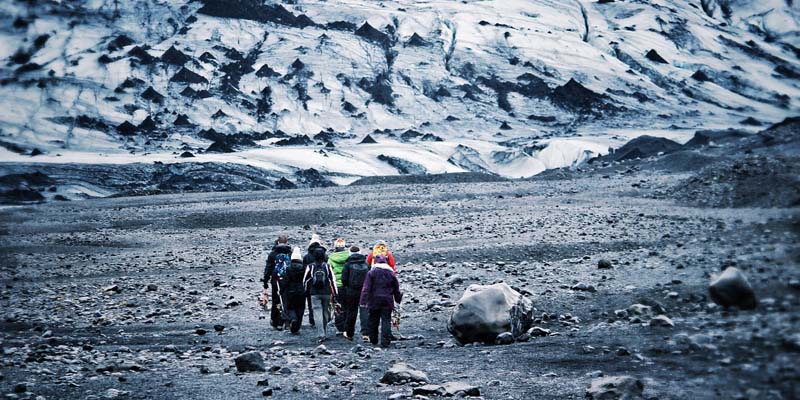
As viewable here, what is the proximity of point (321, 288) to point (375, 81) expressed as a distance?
183 feet

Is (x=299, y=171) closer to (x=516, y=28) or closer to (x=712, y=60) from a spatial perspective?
(x=516, y=28)

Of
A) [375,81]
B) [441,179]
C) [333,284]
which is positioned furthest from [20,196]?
[375,81]

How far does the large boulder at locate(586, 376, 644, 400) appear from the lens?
514 centimetres

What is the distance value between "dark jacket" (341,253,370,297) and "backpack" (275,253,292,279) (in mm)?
1091

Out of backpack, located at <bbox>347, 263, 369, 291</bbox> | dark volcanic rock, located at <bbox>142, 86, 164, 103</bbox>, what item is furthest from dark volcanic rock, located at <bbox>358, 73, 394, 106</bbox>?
backpack, located at <bbox>347, 263, 369, 291</bbox>

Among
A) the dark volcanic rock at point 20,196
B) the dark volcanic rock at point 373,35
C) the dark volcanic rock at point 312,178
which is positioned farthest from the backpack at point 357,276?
the dark volcanic rock at point 373,35

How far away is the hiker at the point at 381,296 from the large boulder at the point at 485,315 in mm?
804

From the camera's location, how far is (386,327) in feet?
29.2

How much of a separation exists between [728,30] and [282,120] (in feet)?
166

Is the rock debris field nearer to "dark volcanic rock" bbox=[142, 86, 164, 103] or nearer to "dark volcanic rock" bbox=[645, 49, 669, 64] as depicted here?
"dark volcanic rock" bbox=[142, 86, 164, 103]

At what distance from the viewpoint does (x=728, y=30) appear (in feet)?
262

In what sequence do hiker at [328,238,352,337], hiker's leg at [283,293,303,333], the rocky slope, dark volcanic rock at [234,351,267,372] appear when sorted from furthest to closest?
the rocky slope → hiker's leg at [283,293,303,333] → hiker at [328,238,352,337] → dark volcanic rock at [234,351,267,372]

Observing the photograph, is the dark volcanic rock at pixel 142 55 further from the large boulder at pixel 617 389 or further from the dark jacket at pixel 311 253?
the large boulder at pixel 617 389

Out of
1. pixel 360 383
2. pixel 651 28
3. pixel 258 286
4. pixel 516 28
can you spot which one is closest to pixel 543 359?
pixel 360 383
